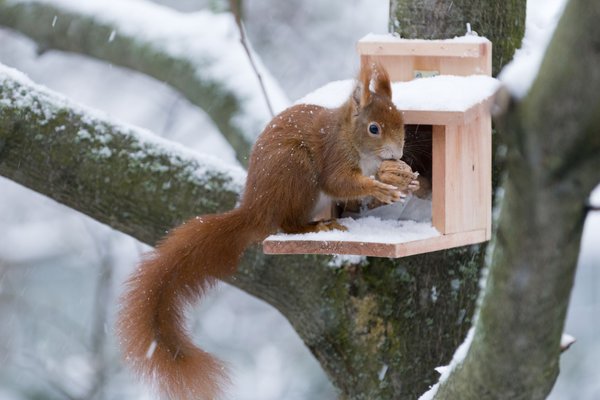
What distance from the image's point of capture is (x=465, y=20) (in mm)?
2336

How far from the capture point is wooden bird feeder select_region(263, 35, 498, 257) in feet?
6.25

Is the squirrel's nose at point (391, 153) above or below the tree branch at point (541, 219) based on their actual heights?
below

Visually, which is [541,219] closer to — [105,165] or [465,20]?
[465,20]

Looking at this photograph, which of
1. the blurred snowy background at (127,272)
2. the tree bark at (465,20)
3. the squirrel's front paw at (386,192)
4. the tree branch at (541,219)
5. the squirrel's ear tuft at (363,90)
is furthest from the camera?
the blurred snowy background at (127,272)

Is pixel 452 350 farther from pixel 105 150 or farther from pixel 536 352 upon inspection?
pixel 536 352

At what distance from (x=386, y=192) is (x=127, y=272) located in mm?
3118

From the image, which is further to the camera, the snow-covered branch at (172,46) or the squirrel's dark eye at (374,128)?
the snow-covered branch at (172,46)

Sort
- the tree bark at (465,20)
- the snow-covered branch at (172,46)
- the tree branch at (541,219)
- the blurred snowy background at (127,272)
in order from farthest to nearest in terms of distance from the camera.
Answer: the blurred snowy background at (127,272)
the snow-covered branch at (172,46)
the tree bark at (465,20)
the tree branch at (541,219)

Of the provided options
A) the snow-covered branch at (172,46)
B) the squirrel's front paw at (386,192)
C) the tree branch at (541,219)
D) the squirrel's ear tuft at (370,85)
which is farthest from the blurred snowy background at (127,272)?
the tree branch at (541,219)

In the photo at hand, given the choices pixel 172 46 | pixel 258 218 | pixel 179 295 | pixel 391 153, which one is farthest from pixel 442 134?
pixel 172 46

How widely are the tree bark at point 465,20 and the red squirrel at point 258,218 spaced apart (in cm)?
38

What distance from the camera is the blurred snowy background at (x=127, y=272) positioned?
173 inches

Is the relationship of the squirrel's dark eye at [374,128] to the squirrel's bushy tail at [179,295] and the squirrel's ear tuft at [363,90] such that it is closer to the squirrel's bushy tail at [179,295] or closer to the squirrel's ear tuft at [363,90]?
the squirrel's ear tuft at [363,90]

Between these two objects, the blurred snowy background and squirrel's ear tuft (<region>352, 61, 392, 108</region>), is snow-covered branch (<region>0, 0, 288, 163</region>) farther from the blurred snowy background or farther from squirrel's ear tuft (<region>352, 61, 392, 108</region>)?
the blurred snowy background
